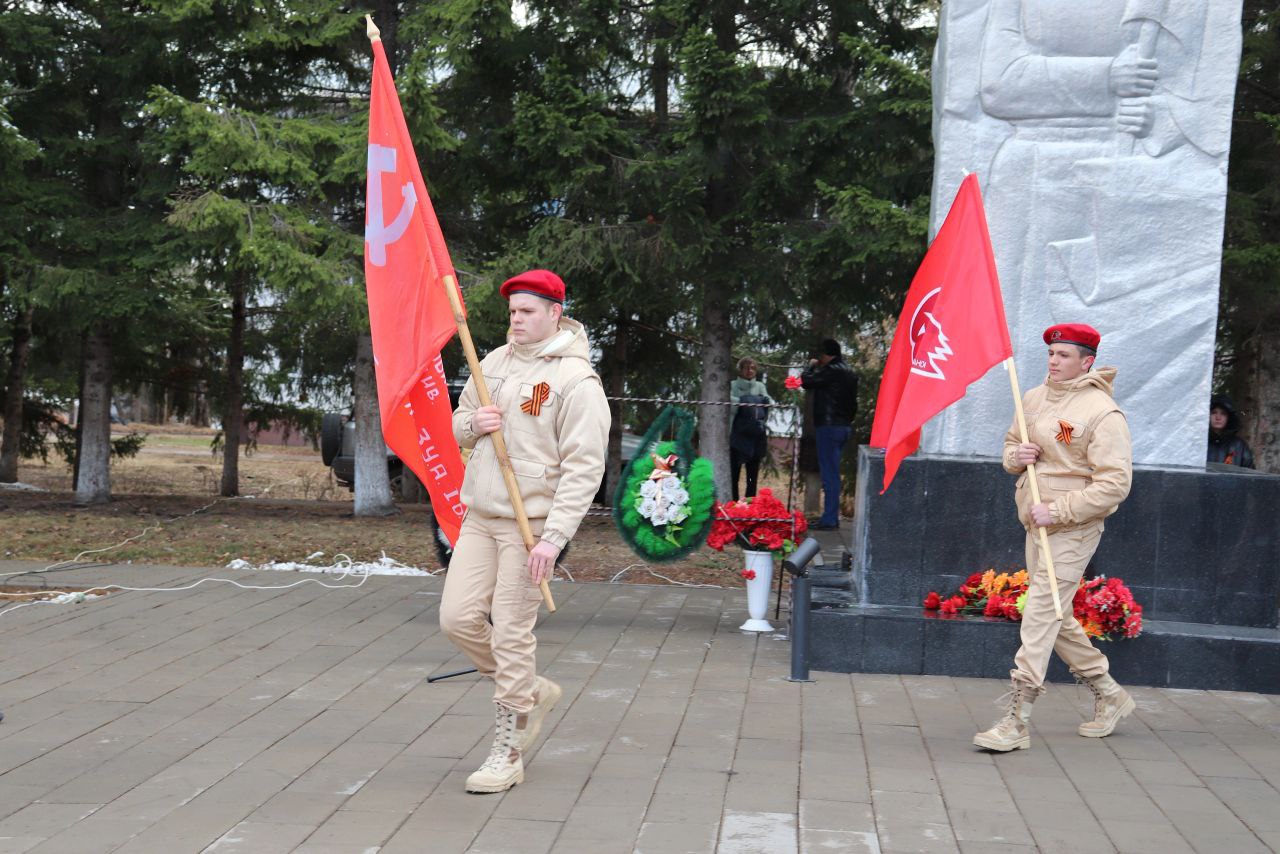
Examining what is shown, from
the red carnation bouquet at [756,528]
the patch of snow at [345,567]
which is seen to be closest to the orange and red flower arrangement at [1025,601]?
the red carnation bouquet at [756,528]

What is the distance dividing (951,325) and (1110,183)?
83.6 inches

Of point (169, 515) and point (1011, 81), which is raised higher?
point (1011, 81)

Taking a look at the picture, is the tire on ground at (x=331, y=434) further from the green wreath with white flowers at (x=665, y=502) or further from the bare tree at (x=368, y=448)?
the green wreath with white flowers at (x=665, y=502)

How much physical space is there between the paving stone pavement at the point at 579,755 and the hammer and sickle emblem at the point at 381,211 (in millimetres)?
2123

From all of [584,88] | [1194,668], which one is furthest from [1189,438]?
[584,88]

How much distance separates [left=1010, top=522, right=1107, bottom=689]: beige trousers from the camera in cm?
598

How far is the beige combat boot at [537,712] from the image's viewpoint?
531cm

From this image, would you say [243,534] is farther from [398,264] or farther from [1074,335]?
[1074,335]

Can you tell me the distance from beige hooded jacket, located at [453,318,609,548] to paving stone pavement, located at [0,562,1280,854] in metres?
1.09

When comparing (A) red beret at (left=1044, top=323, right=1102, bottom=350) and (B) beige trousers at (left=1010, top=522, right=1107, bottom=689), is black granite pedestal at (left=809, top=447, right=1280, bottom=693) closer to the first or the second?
(B) beige trousers at (left=1010, top=522, right=1107, bottom=689)

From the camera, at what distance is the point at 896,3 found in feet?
46.8

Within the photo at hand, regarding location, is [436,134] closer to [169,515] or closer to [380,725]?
[169,515]

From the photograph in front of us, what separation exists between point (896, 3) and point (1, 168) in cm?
925

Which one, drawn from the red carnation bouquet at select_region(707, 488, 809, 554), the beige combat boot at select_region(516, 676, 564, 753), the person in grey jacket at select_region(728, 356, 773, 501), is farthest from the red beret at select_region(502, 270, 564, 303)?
the person in grey jacket at select_region(728, 356, 773, 501)
